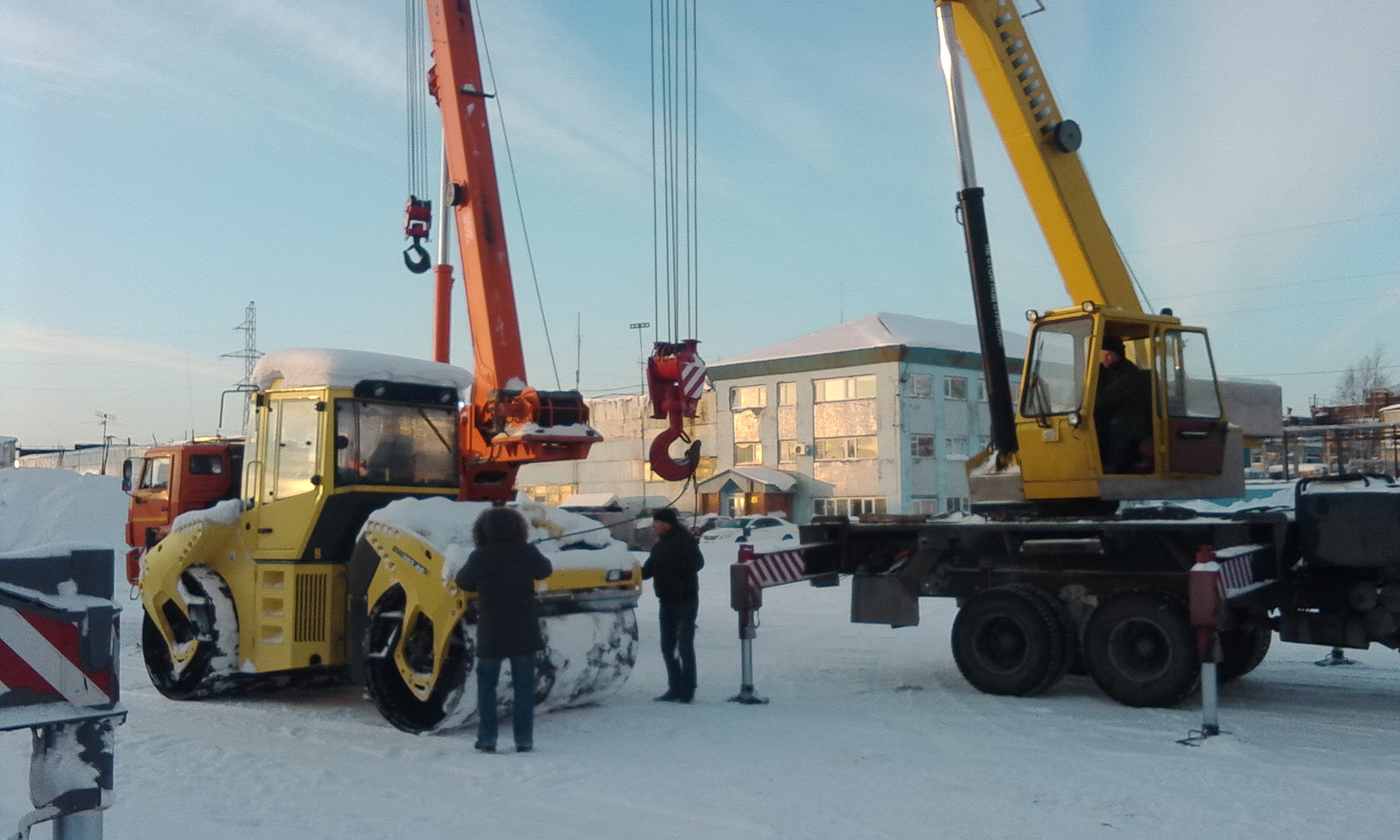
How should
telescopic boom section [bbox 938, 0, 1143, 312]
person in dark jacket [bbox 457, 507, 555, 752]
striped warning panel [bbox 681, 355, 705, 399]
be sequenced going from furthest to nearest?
1. striped warning panel [bbox 681, 355, 705, 399]
2. telescopic boom section [bbox 938, 0, 1143, 312]
3. person in dark jacket [bbox 457, 507, 555, 752]

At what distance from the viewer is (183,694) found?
9836 mm

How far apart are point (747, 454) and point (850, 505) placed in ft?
19.0

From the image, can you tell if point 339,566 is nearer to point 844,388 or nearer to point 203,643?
point 203,643

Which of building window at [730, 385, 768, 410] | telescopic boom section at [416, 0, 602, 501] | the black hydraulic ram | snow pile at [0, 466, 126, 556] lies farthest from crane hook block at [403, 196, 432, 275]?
building window at [730, 385, 768, 410]

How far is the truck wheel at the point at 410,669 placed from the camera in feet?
26.5

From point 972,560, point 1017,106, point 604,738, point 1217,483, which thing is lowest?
point 604,738

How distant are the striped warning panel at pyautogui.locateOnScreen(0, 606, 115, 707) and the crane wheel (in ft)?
19.7

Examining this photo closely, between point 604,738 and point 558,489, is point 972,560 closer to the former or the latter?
point 604,738

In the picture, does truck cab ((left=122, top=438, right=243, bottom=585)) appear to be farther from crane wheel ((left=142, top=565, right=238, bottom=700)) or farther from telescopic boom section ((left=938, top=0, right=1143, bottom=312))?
telescopic boom section ((left=938, top=0, right=1143, bottom=312))

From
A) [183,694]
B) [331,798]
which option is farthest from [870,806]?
[183,694]

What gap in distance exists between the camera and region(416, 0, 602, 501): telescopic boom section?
12758 mm

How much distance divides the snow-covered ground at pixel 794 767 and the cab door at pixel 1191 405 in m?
1.91

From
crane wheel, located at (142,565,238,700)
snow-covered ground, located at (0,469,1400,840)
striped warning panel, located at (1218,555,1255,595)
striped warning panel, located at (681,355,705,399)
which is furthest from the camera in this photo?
striped warning panel, located at (681,355,705,399)

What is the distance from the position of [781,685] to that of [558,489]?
5174cm
